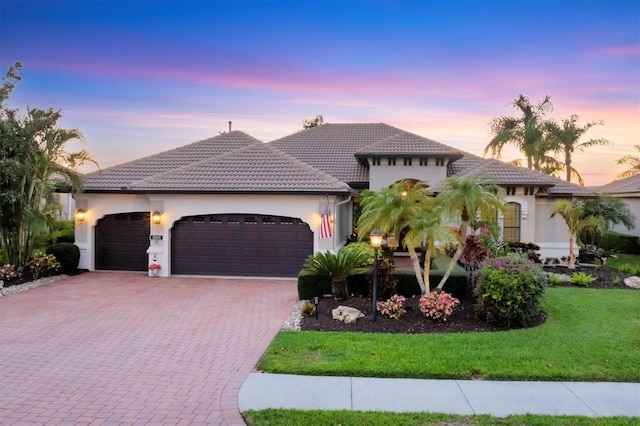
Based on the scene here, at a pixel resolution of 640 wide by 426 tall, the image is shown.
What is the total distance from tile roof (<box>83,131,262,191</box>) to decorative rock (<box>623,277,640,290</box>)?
14.3 metres

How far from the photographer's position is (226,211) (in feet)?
51.4

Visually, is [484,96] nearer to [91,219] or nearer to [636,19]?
[636,19]

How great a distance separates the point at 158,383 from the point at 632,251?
26.9 metres

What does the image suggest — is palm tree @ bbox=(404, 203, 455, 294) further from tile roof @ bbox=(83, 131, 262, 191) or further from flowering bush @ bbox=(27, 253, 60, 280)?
flowering bush @ bbox=(27, 253, 60, 280)

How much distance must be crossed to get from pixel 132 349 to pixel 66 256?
9.41 metres

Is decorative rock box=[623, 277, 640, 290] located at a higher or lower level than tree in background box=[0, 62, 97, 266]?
lower

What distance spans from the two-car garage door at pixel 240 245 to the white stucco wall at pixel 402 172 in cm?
605

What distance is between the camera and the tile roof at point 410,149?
62.7 ft

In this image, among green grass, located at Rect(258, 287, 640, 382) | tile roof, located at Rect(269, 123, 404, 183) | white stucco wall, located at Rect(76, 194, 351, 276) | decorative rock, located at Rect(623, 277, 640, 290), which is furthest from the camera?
tile roof, located at Rect(269, 123, 404, 183)

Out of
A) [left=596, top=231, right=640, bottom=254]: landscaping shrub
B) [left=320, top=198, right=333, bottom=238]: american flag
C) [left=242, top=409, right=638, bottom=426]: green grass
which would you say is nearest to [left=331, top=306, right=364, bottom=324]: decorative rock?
[left=242, top=409, right=638, bottom=426]: green grass

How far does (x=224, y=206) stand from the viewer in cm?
1566

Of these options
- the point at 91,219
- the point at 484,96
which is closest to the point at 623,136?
the point at 484,96

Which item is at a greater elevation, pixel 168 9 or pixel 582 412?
pixel 168 9

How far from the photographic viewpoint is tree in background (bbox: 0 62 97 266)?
1388 cm
